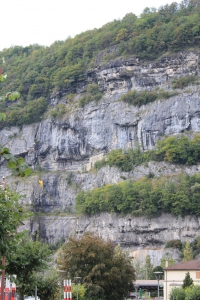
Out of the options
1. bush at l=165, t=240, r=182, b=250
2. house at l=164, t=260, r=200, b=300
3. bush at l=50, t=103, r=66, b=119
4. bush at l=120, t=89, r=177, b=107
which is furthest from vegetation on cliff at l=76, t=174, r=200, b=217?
house at l=164, t=260, r=200, b=300

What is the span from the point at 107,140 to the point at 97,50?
3691 cm

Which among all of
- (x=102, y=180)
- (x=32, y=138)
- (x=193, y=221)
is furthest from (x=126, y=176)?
(x=32, y=138)

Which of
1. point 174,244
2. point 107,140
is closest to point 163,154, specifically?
point 107,140

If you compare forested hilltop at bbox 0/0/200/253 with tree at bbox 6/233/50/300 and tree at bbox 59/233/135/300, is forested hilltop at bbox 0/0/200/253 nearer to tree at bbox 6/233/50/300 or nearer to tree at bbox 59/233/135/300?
tree at bbox 59/233/135/300

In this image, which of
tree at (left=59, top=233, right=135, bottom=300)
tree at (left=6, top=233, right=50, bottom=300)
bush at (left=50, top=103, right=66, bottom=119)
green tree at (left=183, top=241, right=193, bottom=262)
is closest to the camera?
tree at (left=6, top=233, right=50, bottom=300)

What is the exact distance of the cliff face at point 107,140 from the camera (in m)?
132

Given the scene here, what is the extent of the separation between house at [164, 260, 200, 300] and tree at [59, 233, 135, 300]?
1487 cm

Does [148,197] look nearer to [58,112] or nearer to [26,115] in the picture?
[58,112]

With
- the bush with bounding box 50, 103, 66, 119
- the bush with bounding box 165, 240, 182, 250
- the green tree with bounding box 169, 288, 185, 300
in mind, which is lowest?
the green tree with bounding box 169, 288, 185, 300

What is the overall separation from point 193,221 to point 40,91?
68.7m

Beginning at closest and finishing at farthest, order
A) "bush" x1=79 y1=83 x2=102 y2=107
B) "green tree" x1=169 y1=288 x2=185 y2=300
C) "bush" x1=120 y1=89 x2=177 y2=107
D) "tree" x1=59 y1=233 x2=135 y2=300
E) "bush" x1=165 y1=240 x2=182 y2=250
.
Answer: "tree" x1=59 y1=233 x2=135 y2=300 < "green tree" x1=169 y1=288 x2=185 y2=300 < "bush" x1=165 y1=240 x2=182 y2=250 < "bush" x1=120 y1=89 x2=177 y2=107 < "bush" x1=79 y1=83 x2=102 y2=107

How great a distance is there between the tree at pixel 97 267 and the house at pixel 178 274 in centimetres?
1487

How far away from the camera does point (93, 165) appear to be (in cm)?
14850

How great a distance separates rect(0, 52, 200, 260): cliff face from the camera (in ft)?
432
